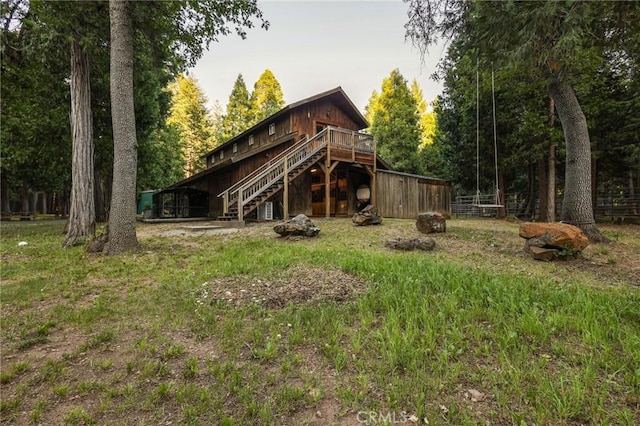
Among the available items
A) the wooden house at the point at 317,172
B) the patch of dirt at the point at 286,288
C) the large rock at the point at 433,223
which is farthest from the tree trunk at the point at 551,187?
the patch of dirt at the point at 286,288

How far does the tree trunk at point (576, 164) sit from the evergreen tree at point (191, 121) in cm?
3170

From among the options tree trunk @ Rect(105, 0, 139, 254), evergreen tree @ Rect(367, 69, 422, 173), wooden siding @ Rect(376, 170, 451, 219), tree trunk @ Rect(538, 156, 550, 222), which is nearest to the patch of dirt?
tree trunk @ Rect(105, 0, 139, 254)

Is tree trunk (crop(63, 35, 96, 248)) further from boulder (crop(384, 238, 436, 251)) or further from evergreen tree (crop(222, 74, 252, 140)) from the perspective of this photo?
evergreen tree (crop(222, 74, 252, 140))

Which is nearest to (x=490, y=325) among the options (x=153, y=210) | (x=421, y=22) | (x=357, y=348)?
(x=357, y=348)

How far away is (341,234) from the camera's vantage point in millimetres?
8891

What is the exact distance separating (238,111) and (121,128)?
1010 inches

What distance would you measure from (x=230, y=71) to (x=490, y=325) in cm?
3362

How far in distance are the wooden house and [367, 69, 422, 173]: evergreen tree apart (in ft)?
23.0

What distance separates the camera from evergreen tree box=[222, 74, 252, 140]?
30156 mm

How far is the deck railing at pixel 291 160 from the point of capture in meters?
12.2

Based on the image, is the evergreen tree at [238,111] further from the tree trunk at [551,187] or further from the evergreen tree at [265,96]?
the tree trunk at [551,187]

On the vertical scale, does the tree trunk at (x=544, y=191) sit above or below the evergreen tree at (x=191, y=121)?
below

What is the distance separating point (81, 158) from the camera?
328 inches

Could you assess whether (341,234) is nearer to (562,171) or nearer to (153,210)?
(562,171)
